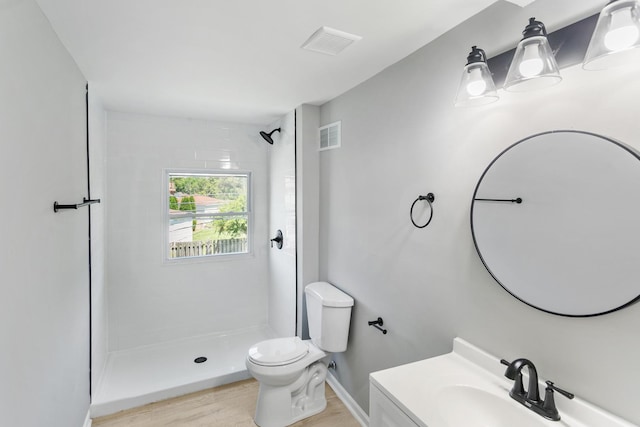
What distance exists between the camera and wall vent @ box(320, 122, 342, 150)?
254cm

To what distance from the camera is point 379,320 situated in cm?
208

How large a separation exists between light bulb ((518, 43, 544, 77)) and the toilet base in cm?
219

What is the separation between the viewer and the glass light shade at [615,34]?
2.74 ft

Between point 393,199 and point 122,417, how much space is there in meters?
2.43

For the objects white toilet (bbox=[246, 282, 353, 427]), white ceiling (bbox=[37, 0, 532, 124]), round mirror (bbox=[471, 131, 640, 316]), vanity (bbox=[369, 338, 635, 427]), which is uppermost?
A: white ceiling (bbox=[37, 0, 532, 124])

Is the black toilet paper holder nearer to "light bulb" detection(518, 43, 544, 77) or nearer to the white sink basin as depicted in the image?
the white sink basin

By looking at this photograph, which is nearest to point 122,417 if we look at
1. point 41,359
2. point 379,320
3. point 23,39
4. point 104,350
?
point 104,350

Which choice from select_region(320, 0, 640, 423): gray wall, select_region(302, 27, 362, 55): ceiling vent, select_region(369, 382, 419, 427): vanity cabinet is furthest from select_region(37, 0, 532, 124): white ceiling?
select_region(369, 382, 419, 427): vanity cabinet

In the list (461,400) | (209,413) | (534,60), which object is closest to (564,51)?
(534,60)

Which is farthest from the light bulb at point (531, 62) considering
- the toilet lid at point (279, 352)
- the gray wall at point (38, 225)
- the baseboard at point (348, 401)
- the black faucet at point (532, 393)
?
the baseboard at point (348, 401)

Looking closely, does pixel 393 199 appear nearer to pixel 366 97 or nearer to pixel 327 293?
pixel 366 97

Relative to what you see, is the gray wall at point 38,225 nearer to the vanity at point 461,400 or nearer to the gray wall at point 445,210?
the vanity at point 461,400

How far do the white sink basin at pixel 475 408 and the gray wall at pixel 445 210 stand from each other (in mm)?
181

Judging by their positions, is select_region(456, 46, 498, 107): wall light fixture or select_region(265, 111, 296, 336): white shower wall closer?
select_region(456, 46, 498, 107): wall light fixture
